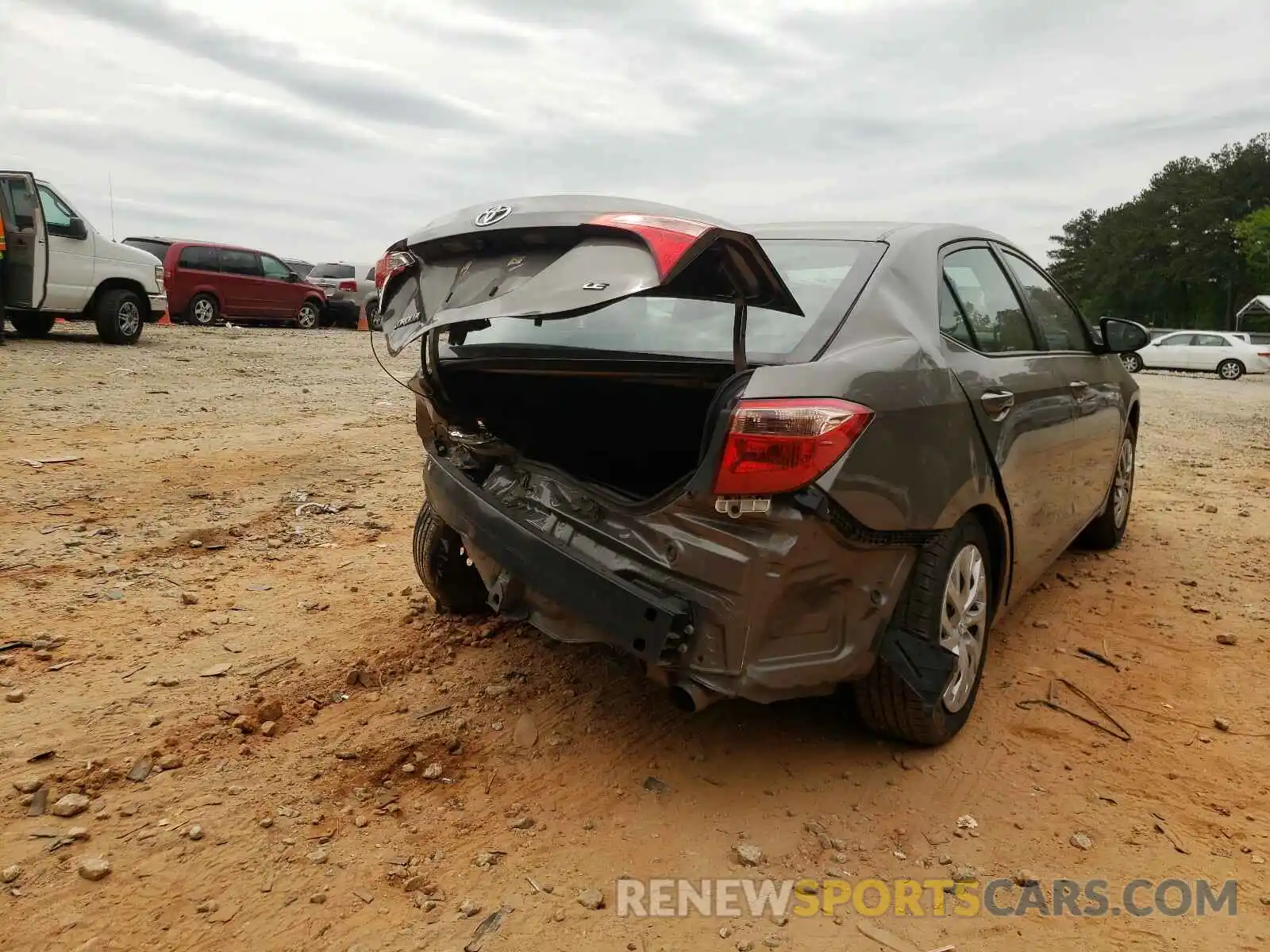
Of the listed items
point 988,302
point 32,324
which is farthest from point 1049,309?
point 32,324

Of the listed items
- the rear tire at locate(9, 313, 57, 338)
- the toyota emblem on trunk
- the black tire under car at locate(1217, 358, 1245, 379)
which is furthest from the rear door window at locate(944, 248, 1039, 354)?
the black tire under car at locate(1217, 358, 1245, 379)

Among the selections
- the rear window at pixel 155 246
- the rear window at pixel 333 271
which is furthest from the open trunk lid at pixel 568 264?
the rear window at pixel 333 271

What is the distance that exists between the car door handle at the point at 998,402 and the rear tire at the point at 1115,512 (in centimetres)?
208

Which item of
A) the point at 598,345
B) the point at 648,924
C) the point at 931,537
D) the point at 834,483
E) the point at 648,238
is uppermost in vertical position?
the point at 648,238

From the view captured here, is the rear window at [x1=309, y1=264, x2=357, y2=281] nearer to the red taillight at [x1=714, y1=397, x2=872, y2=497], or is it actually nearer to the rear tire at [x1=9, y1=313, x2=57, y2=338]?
the rear tire at [x1=9, y1=313, x2=57, y2=338]

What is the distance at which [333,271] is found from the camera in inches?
919

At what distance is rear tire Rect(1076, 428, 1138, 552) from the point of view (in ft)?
16.5

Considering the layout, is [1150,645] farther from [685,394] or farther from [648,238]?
[648,238]

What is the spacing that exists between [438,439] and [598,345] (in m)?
0.71

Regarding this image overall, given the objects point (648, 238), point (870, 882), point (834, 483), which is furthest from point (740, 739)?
point (648, 238)

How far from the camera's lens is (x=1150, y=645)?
390 cm

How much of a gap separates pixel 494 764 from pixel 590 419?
1.23 meters

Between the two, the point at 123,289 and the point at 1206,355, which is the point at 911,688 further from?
the point at 1206,355

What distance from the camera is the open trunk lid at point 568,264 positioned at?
88.7 inches
